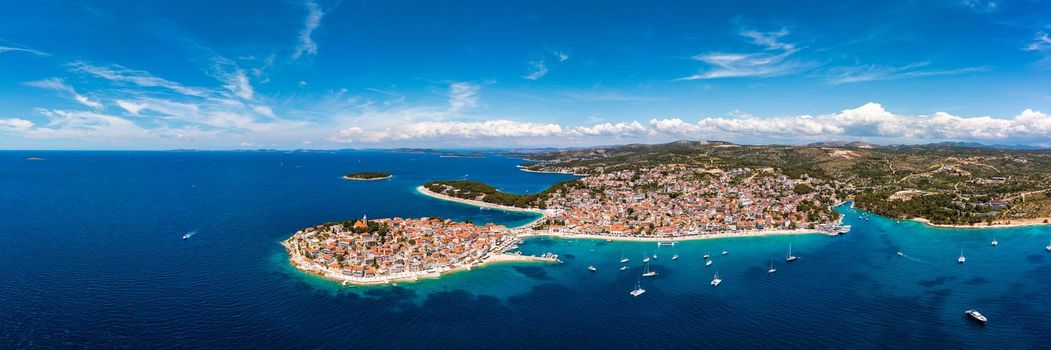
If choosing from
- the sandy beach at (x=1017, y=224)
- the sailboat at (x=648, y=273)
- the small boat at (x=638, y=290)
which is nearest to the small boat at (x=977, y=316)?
the sailboat at (x=648, y=273)

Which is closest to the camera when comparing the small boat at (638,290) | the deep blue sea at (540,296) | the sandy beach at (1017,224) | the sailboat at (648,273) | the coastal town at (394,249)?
the deep blue sea at (540,296)

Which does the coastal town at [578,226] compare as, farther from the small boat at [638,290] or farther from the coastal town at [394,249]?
the small boat at [638,290]

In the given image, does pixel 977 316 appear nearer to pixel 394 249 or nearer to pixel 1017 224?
pixel 394 249

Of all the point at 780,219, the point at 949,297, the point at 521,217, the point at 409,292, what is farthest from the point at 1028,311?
the point at 521,217

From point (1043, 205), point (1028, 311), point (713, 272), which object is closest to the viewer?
point (1028, 311)

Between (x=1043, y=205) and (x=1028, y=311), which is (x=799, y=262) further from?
(x=1043, y=205)

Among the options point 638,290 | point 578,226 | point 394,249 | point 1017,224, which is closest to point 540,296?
point 638,290

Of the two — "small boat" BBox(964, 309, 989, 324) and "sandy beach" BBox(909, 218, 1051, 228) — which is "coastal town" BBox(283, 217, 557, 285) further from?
"sandy beach" BBox(909, 218, 1051, 228)
